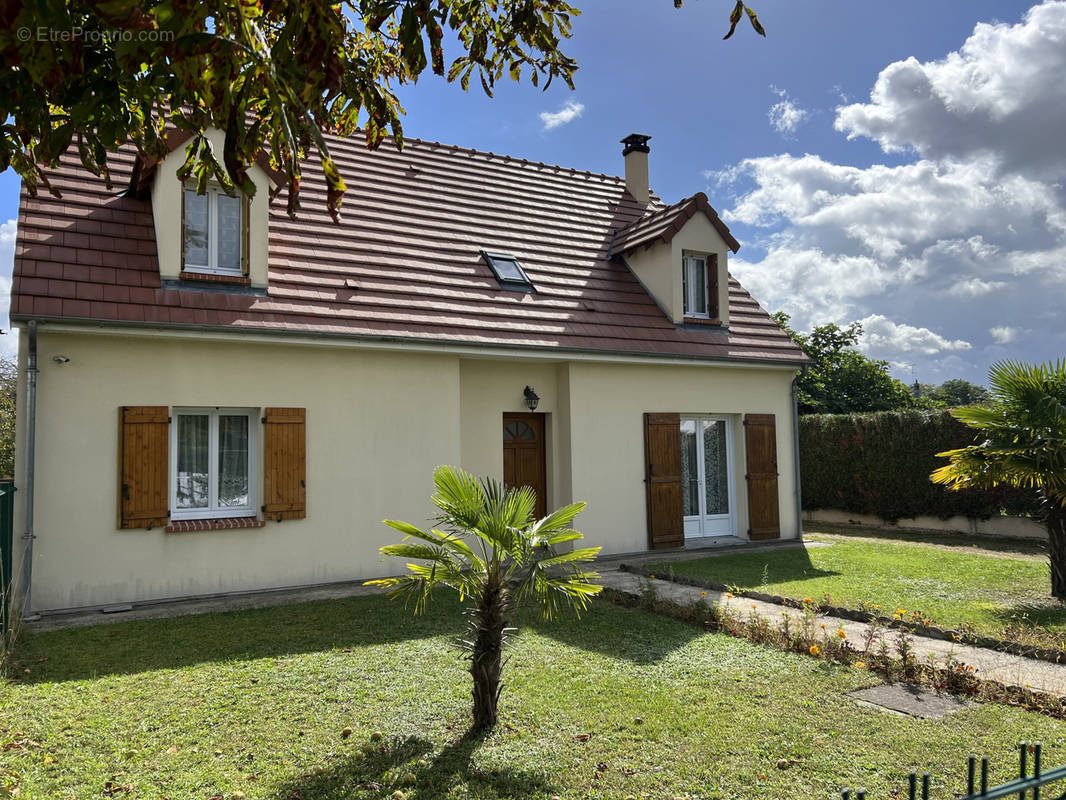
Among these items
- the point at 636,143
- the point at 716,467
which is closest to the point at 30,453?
the point at 716,467

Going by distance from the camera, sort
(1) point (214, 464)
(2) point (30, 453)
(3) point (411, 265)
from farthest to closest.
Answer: (3) point (411, 265) → (1) point (214, 464) → (2) point (30, 453)

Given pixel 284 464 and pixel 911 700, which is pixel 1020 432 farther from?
pixel 284 464

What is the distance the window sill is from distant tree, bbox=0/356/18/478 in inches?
235

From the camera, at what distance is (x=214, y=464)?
959 centimetres

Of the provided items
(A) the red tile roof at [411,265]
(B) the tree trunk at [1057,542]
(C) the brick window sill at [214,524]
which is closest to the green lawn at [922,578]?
(B) the tree trunk at [1057,542]

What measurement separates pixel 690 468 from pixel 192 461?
26.8 feet

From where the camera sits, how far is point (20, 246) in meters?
9.05

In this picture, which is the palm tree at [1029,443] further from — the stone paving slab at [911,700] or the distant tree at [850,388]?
the distant tree at [850,388]

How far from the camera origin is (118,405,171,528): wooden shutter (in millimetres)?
8750

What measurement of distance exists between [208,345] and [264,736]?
6.00 meters

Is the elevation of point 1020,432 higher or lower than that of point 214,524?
higher

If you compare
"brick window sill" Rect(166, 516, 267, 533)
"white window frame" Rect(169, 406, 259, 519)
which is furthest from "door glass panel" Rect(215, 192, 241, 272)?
"brick window sill" Rect(166, 516, 267, 533)

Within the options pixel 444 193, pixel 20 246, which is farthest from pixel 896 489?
pixel 20 246

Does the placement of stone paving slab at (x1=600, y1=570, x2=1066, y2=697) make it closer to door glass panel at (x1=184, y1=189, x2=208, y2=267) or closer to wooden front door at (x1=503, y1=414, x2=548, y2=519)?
wooden front door at (x1=503, y1=414, x2=548, y2=519)
